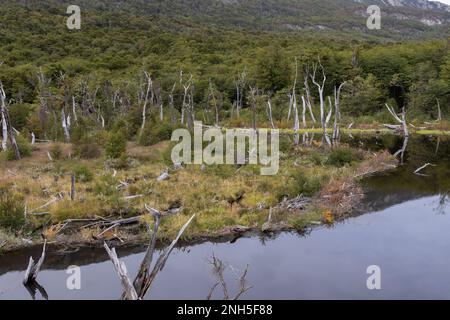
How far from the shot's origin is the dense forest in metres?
47.6

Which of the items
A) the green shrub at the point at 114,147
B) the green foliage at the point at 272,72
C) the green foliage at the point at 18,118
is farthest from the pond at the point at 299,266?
the green foliage at the point at 272,72

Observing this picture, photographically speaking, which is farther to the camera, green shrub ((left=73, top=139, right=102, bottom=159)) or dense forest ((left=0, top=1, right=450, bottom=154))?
dense forest ((left=0, top=1, right=450, bottom=154))

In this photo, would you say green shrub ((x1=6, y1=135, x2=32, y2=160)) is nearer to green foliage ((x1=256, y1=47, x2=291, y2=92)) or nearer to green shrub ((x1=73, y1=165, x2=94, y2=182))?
green shrub ((x1=73, y1=165, x2=94, y2=182))

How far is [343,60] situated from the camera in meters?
66.8

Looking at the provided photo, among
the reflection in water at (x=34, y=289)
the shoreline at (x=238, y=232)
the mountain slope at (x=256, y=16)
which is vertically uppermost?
the mountain slope at (x=256, y=16)

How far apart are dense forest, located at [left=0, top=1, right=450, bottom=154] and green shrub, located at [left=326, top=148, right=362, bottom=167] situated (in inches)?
458

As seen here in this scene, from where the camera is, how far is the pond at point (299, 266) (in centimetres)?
1385

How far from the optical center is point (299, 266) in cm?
1576

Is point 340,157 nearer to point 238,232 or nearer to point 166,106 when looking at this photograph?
point 238,232

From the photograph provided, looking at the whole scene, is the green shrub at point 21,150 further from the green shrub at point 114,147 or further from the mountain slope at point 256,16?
A: the mountain slope at point 256,16

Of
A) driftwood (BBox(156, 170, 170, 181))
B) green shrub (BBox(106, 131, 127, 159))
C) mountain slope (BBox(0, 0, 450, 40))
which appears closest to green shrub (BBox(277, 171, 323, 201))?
driftwood (BBox(156, 170, 170, 181))

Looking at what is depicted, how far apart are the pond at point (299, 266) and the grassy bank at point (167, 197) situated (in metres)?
0.90

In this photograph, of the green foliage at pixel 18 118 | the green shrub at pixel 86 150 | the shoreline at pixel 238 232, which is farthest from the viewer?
the green foliage at pixel 18 118
